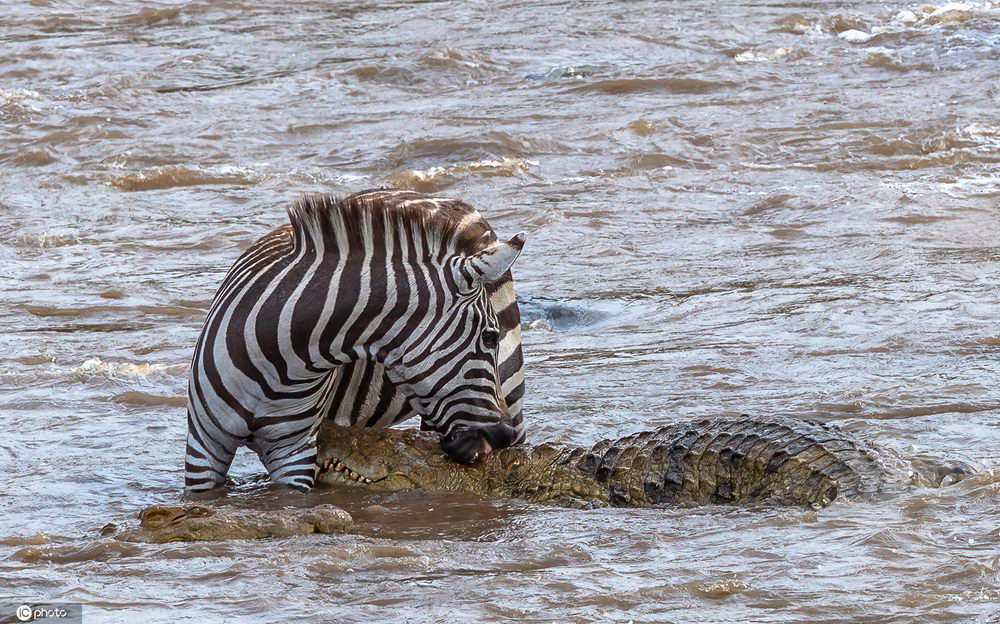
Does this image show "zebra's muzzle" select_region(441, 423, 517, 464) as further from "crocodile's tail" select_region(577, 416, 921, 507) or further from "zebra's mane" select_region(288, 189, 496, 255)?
"zebra's mane" select_region(288, 189, 496, 255)

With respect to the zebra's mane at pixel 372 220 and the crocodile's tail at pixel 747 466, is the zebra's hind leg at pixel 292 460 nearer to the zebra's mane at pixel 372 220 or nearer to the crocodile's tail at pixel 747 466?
the zebra's mane at pixel 372 220

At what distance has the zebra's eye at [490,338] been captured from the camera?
5.68m

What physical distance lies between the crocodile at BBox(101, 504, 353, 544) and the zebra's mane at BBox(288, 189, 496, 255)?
100 cm

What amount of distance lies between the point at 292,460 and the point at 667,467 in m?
1.42

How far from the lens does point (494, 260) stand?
549cm

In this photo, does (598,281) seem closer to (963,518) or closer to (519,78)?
(963,518)

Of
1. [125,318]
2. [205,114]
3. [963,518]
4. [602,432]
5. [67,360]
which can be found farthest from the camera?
[205,114]

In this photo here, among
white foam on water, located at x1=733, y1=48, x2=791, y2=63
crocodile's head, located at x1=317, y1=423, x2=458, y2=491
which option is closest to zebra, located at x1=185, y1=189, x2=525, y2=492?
crocodile's head, located at x1=317, y1=423, x2=458, y2=491

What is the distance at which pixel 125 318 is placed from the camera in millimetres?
9141

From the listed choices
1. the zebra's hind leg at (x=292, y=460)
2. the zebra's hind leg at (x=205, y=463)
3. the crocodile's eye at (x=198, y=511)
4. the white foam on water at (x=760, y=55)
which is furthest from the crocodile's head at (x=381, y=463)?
the white foam on water at (x=760, y=55)

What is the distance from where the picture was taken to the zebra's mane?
5.57m

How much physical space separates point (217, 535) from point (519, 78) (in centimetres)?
1098

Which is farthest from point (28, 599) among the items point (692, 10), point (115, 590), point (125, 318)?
point (692, 10)

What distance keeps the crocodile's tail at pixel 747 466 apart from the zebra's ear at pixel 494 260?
2.83 feet
